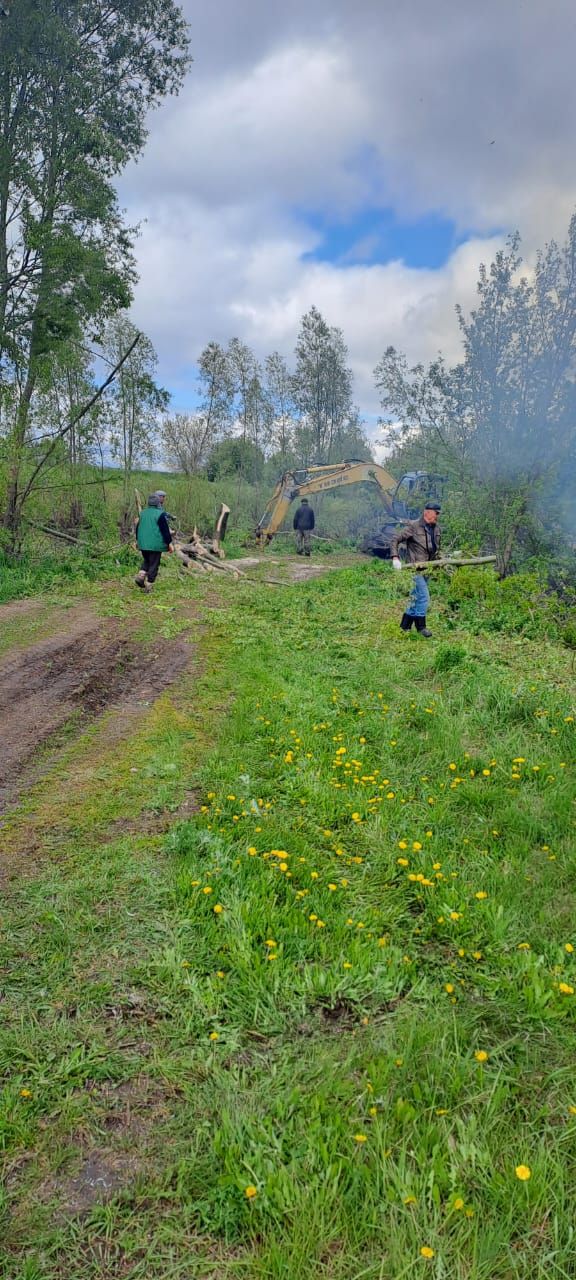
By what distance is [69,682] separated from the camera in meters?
6.28

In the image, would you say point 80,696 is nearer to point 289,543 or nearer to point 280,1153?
point 280,1153

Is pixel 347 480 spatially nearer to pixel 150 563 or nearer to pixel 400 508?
pixel 400 508

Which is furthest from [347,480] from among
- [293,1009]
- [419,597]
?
[293,1009]

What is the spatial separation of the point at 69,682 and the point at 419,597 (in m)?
4.57

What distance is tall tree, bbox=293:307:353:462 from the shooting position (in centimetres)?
3047

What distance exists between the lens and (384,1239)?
1694mm

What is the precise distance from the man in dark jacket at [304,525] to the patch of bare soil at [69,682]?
497 inches

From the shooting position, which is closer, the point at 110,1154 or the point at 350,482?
the point at 110,1154

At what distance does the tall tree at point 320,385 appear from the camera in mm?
30469

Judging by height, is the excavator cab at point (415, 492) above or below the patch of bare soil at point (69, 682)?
above

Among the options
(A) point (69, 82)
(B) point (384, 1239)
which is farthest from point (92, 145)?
(B) point (384, 1239)

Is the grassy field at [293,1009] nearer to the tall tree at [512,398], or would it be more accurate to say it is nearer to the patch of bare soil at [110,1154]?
the patch of bare soil at [110,1154]

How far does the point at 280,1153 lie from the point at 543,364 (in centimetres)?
1311

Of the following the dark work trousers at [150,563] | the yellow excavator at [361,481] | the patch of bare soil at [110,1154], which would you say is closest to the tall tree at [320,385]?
the yellow excavator at [361,481]
